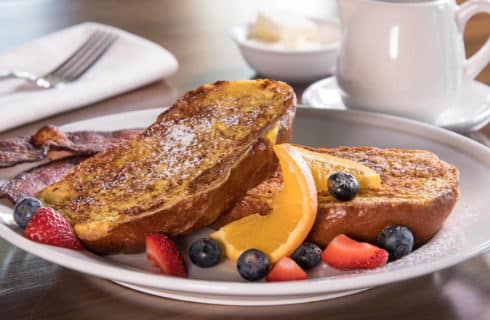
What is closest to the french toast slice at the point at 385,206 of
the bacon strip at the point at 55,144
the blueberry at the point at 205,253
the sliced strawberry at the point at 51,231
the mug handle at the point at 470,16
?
the blueberry at the point at 205,253

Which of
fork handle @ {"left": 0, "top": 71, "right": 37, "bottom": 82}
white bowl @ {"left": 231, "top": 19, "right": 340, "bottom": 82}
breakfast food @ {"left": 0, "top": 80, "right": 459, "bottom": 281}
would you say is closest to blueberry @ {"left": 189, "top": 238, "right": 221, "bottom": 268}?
breakfast food @ {"left": 0, "top": 80, "right": 459, "bottom": 281}

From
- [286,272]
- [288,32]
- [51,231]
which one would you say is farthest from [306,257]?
[288,32]

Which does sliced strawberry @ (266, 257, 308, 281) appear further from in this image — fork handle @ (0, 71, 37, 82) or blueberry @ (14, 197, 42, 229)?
fork handle @ (0, 71, 37, 82)

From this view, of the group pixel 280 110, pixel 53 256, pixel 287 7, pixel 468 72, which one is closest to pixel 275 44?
pixel 468 72

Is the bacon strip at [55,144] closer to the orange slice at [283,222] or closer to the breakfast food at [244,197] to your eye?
the breakfast food at [244,197]

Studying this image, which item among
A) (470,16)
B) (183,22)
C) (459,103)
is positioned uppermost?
(470,16)

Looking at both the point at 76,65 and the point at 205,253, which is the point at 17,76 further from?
the point at 205,253
